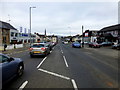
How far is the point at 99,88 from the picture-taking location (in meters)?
4.06

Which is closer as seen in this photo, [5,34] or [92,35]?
[5,34]

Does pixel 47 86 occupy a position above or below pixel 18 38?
below

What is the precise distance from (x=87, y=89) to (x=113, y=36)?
42220mm

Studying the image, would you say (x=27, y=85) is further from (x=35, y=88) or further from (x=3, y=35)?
(x=3, y=35)

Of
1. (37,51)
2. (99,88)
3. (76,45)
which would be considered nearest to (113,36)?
(76,45)

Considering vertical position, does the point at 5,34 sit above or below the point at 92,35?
below

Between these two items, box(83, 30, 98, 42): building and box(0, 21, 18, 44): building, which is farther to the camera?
box(83, 30, 98, 42): building

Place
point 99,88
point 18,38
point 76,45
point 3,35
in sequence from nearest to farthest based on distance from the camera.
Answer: point 99,88 → point 76,45 → point 3,35 → point 18,38

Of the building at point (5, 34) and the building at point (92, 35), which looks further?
the building at point (92, 35)

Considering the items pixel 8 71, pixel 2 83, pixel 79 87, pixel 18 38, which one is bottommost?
pixel 79 87

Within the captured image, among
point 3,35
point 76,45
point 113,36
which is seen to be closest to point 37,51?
point 76,45

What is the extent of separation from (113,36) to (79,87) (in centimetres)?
4218

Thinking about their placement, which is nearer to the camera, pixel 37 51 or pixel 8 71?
pixel 8 71

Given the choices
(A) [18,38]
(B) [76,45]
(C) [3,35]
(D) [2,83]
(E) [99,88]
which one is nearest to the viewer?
(D) [2,83]
